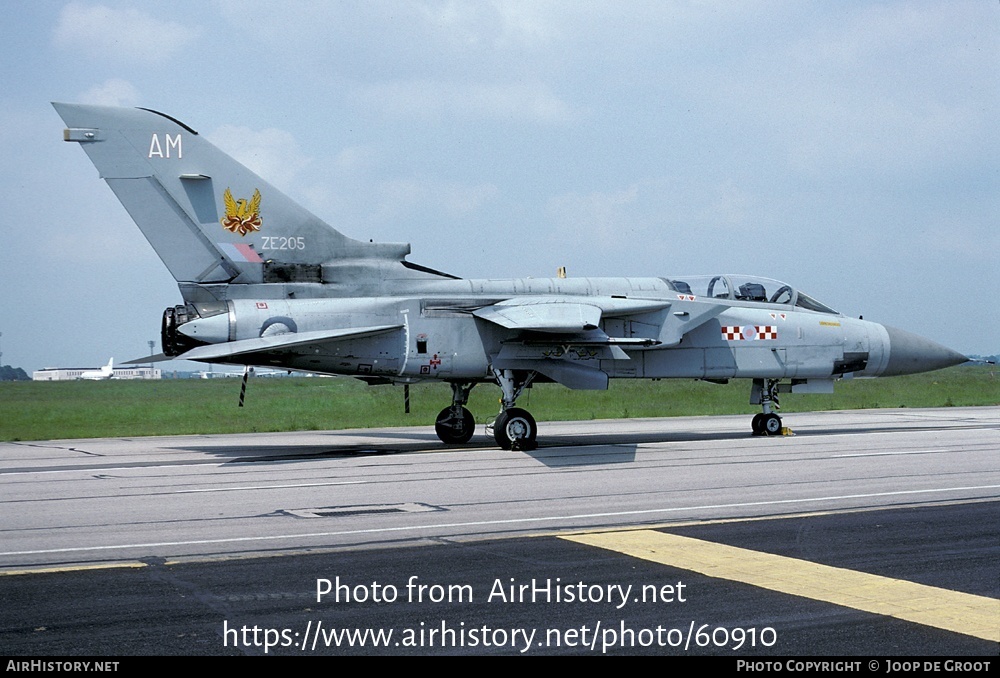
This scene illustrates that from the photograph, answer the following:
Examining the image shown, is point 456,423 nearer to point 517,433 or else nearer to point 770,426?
point 517,433

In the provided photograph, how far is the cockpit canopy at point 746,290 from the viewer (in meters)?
21.1

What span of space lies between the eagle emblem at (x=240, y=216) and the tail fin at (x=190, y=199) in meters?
0.02

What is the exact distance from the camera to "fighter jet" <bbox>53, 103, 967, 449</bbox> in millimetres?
18609

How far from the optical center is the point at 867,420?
28.0m

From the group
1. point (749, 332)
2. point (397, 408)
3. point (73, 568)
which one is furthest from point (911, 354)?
point (73, 568)

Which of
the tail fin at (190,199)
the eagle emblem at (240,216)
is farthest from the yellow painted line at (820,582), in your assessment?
the eagle emblem at (240,216)

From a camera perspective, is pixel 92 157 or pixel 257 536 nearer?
pixel 257 536

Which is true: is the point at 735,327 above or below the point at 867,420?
above

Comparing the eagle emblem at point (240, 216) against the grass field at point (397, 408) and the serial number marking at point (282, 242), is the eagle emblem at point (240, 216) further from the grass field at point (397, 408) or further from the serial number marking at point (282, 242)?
the grass field at point (397, 408)

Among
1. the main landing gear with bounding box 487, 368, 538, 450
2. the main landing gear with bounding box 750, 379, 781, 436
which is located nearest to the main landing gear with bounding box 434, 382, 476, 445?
the main landing gear with bounding box 487, 368, 538, 450
